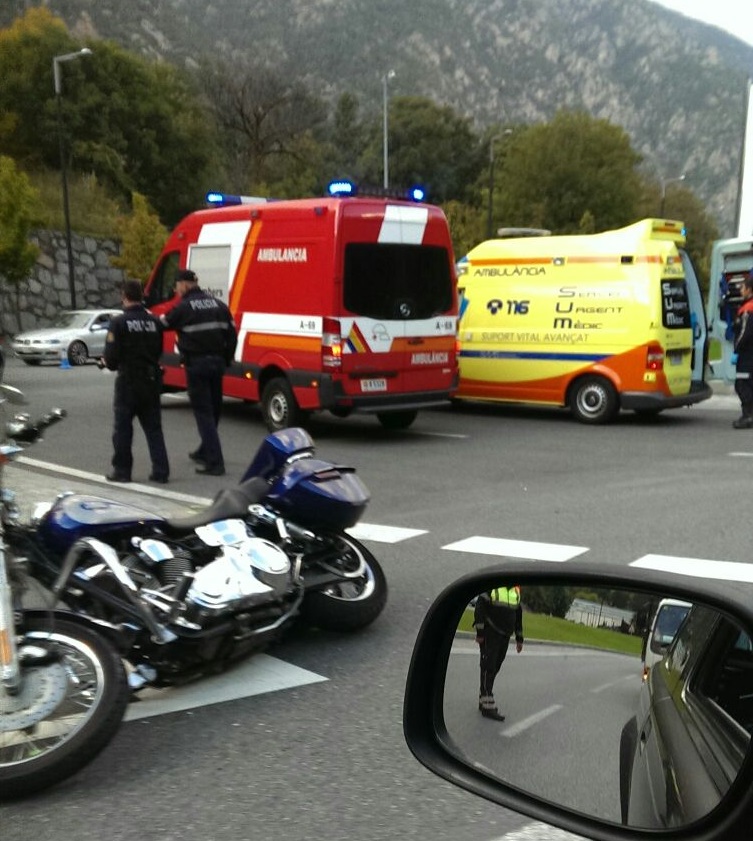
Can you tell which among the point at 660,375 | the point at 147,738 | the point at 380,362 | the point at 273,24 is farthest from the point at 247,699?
the point at 273,24

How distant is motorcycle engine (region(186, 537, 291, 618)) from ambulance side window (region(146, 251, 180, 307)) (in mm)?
9326

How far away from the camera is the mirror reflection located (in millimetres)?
1259

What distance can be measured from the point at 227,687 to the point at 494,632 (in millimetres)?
2663

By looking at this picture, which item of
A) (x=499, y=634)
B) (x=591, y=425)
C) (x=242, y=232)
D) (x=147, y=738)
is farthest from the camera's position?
(x=591, y=425)

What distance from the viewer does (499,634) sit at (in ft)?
5.10

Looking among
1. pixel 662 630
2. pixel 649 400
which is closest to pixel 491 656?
pixel 662 630

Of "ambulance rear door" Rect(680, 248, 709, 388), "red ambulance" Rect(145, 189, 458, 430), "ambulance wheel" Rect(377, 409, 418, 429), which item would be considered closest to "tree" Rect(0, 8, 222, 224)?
"red ambulance" Rect(145, 189, 458, 430)

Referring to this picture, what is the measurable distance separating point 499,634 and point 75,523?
2.56 metres

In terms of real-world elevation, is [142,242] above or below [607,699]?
above

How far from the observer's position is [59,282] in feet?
125

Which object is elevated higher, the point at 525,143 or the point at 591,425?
the point at 525,143

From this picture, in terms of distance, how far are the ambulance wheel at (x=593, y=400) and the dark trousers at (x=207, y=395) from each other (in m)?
5.40

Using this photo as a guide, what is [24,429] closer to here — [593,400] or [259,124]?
[593,400]

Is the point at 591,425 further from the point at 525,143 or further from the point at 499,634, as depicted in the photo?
the point at 525,143
